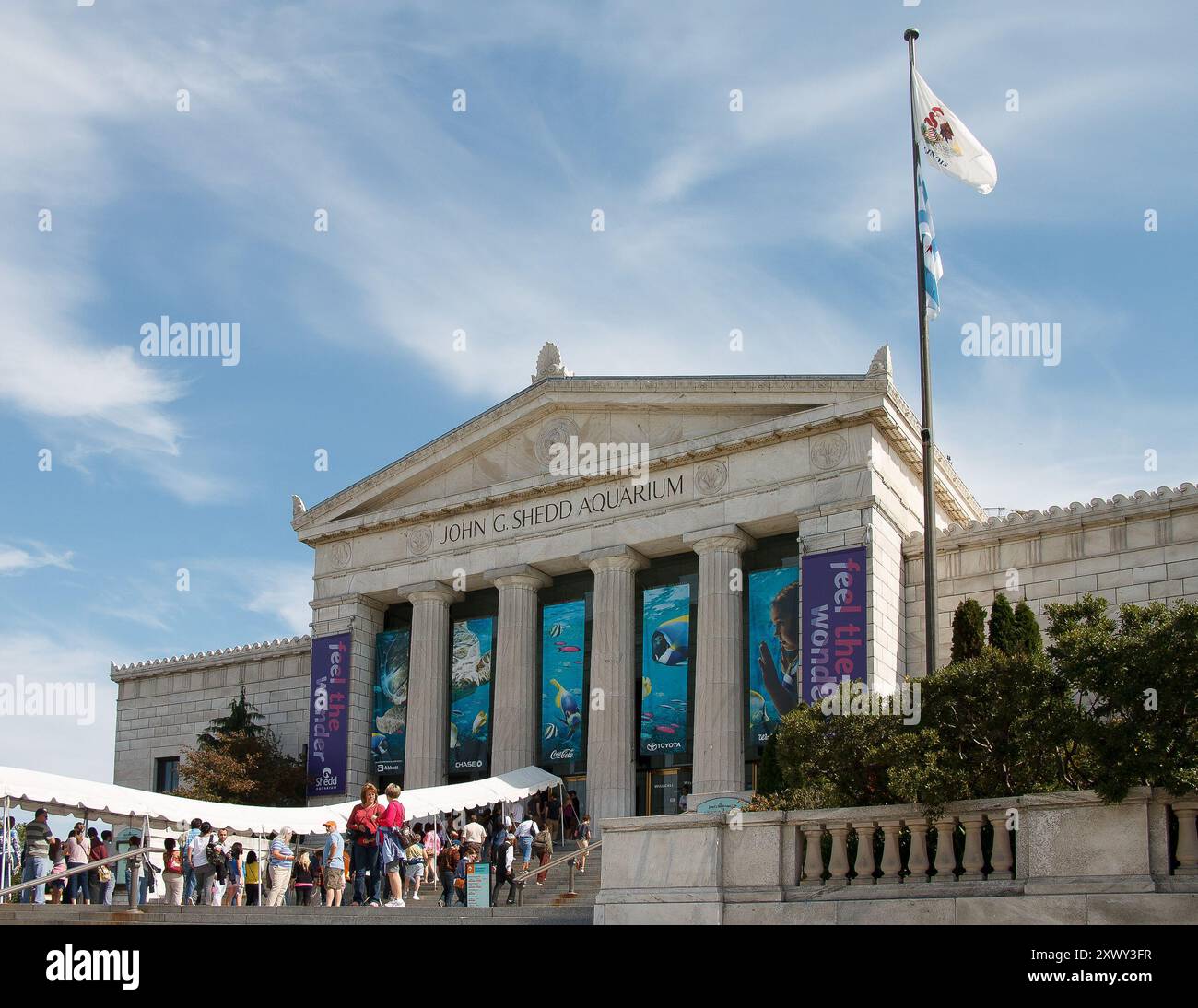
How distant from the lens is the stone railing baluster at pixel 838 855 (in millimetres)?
15484

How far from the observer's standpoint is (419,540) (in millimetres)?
43500

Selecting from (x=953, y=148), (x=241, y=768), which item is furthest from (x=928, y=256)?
(x=241, y=768)

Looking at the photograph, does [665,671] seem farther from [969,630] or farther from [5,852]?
[5,852]

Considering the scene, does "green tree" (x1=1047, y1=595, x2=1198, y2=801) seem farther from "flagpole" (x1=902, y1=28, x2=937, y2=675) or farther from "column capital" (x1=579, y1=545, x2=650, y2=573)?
"column capital" (x1=579, y1=545, x2=650, y2=573)

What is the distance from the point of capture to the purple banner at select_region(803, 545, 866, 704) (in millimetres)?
33938

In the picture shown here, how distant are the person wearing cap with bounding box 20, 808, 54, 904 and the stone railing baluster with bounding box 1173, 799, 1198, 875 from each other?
60.5ft

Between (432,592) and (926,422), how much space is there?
20.8 meters

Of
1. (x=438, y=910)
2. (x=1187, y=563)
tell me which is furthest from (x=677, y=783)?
(x=438, y=910)

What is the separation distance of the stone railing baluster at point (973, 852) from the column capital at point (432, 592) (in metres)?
29.0
